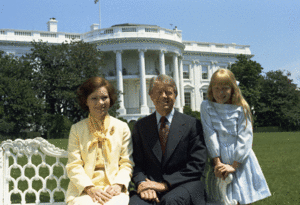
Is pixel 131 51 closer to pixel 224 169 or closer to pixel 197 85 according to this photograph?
pixel 197 85

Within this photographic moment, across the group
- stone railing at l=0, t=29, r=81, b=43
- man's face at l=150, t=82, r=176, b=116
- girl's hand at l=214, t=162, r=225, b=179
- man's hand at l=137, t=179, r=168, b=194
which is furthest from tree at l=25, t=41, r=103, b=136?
girl's hand at l=214, t=162, r=225, b=179

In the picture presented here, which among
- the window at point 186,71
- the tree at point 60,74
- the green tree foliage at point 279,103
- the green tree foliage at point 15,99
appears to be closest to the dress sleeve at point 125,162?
the green tree foliage at point 15,99

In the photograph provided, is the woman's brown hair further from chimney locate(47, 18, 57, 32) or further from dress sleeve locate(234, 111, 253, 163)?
chimney locate(47, 18, 57, 32)

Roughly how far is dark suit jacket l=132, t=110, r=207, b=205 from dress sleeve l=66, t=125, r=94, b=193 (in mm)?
601

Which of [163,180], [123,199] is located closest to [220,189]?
[163,180]

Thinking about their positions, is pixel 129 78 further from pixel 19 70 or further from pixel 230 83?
pixel 230 83

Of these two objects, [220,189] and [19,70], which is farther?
[19,70]

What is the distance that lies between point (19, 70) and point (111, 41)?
11.2m

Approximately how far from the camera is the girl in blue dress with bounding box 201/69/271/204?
12.2ft

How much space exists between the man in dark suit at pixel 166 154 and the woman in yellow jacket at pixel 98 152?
16 centimetres

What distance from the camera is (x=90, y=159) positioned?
3.72 meters

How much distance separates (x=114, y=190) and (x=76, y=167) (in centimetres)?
53

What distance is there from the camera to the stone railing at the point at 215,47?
1762 inches

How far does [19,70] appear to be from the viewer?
25031 mm
